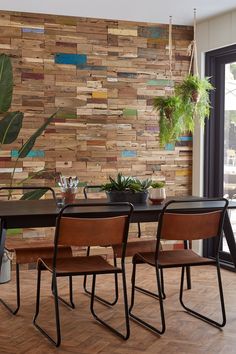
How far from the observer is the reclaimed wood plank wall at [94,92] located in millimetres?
5793

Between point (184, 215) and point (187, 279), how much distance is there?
1.38 meters

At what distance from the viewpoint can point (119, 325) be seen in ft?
13.2

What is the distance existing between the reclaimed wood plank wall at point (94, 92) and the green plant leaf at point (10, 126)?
1.89 ft

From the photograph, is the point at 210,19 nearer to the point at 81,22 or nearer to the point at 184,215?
the point at 81,22

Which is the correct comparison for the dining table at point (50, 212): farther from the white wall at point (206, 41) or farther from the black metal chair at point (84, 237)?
the white wall at point (206, 41)

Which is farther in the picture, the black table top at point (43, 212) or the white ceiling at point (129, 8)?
the white ceiling at point (129, 8)

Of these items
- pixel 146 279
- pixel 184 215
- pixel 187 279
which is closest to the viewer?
pixel 184 215

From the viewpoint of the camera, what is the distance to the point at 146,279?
5.44m

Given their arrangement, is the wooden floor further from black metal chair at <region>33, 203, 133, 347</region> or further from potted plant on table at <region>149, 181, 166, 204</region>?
potted plant on table at <region>149, 181, 166, 204</region>

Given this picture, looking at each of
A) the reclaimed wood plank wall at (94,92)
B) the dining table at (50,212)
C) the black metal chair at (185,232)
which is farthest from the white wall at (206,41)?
the black metal chair at (185,232)

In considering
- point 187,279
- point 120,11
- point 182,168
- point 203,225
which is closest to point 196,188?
point 182,168

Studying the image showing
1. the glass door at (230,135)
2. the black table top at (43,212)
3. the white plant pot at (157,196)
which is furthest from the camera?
the glass door at (230,135)

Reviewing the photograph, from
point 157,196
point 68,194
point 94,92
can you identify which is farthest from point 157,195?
point 94,92

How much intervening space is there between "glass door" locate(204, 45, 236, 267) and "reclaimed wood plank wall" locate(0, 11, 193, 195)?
0.30 metres
